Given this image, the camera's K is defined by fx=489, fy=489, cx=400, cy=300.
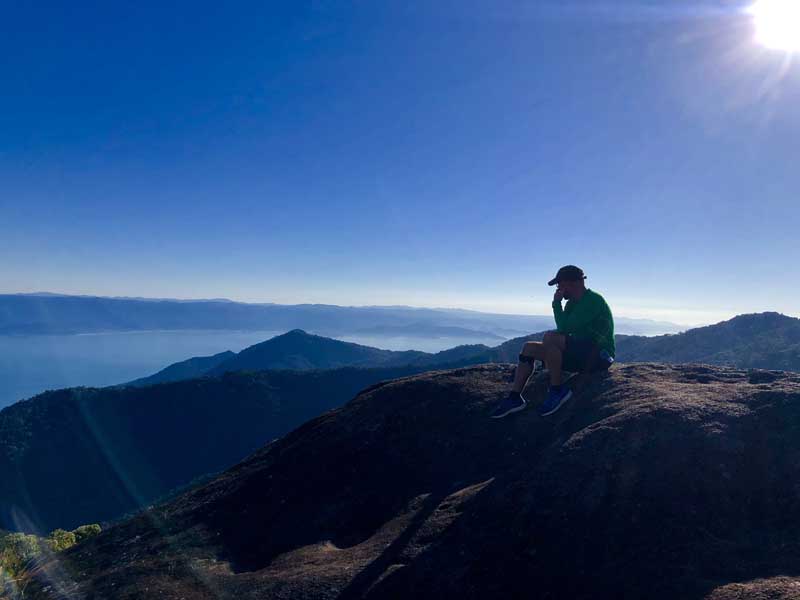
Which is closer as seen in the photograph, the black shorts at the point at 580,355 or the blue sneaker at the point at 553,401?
the blue sneaker at the point at 553,401

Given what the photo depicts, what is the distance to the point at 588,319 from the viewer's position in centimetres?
942

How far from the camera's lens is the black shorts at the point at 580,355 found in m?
9.46

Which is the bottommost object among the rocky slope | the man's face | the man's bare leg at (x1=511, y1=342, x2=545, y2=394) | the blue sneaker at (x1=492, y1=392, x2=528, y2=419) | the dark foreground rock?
the rocky slope

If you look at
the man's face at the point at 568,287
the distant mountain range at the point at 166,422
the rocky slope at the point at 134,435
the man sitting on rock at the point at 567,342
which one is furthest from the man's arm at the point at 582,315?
the rocky slope at the point at 134,435

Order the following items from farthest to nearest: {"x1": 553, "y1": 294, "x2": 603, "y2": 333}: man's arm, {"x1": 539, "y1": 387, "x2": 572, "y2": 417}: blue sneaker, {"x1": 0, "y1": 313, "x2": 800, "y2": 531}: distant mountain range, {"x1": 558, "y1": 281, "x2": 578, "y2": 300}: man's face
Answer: {"x1": 0, "y1": 313, "x2": 800, "y2": 531}: distant mountain range, {"x1": 558, "y1": 281, "x2": 578, "y2": 300}: man's face, {"x1": 553, "y1": 294, "x2": 603, "y2": 333}: man's arm, {"x1": 539, "y1": 387, "x2": 572, "y2": 417}: blue sneaker

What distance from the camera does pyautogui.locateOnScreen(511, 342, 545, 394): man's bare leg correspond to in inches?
371

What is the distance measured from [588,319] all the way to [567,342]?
1.98 ft

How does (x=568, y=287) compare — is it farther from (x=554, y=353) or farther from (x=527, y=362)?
(x=527, y=362)

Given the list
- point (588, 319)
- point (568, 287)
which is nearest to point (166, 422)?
point (568, 287)

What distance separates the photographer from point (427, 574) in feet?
19.2

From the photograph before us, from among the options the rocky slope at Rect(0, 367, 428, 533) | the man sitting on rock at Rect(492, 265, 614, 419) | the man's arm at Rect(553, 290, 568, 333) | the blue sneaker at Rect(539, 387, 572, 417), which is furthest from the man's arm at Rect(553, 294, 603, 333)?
the rocky slope at Rect(0, 367, 428, 533)

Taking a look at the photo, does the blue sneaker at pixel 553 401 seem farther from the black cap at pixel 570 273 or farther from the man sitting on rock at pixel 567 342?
the black cap at pixel 570 273

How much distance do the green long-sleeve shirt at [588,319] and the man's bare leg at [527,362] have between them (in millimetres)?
600

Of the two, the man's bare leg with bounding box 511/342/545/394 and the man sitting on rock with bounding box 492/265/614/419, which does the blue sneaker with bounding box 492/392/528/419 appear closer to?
the man sitting on rock with bounding box 492/265/614/419
